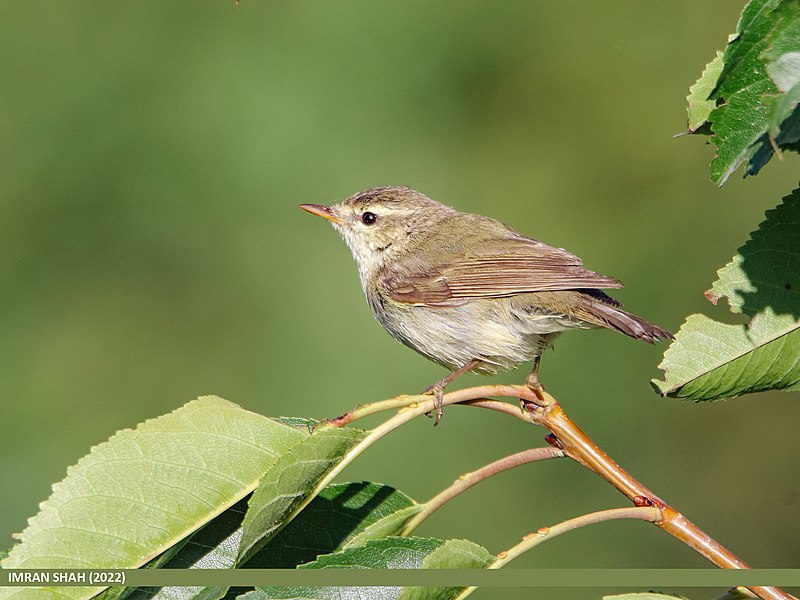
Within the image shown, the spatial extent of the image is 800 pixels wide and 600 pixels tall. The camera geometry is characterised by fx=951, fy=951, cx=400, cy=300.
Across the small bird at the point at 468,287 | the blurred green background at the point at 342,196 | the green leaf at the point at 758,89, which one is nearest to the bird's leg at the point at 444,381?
the small bird at the point at 468,287

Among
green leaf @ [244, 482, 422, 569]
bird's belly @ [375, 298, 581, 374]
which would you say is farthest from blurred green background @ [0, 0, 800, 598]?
green leaf @ [244, 482, 422, 569]

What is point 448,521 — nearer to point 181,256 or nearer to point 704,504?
point 704,504

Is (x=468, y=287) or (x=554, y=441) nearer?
(x=554, y=441)

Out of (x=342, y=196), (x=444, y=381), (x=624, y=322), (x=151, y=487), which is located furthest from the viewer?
(x=342, y=196)

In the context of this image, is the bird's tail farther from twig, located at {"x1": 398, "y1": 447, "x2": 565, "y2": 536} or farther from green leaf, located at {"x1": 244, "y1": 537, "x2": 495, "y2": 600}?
green leaf, located at {"x1": 244, "y1": 537, "x2": 495, "y2": 600}

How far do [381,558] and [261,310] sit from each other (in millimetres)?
4345

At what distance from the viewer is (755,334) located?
235cm

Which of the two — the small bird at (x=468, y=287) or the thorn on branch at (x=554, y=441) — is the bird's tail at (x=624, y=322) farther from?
the thorn on branch at (x=554, y=441)

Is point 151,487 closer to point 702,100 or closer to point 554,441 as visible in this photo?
point 554,441

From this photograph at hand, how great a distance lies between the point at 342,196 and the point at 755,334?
13.9 feet

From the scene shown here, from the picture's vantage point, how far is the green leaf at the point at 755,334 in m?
2.31

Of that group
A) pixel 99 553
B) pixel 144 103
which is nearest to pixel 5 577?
pixel 99 553

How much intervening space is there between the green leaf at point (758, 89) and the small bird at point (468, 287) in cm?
116

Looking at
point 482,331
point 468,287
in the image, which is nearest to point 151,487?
point 482,331
